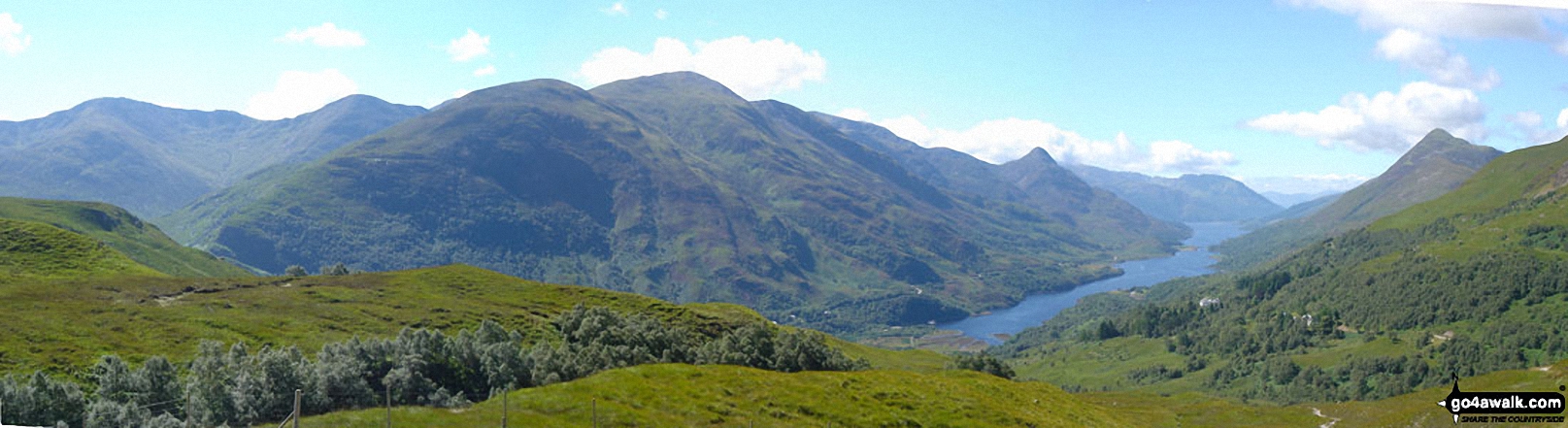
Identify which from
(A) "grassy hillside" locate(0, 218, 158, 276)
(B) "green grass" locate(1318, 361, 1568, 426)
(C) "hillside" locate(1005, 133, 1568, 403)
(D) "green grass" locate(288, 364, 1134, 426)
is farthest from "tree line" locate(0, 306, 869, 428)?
(C) "hillside" locate(1005, 133, 1568, 403)

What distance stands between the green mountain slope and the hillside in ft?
431

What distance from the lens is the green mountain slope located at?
96250mm

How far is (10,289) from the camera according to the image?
4259cm

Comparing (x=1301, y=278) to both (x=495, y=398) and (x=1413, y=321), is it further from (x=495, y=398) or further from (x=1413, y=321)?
(x=495, y=398)

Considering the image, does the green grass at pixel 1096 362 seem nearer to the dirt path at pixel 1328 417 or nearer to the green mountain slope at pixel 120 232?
the dirt path at pixel 1328 417

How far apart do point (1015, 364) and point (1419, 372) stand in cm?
7027

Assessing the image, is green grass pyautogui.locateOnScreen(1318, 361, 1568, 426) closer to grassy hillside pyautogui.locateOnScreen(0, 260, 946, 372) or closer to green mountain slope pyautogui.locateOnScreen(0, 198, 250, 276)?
grassy hillside pyautogui.locateOnScreen(0, 260, 946, 372)

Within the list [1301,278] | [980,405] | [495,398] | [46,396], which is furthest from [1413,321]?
[46,396]

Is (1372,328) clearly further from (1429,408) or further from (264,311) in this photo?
(264,311)

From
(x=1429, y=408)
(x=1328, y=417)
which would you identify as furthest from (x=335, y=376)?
(x=1328, y=417)

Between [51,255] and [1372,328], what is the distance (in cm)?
18923

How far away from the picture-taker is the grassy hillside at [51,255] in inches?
2131

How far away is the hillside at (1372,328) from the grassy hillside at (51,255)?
130 metres

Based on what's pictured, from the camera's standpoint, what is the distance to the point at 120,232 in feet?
370
